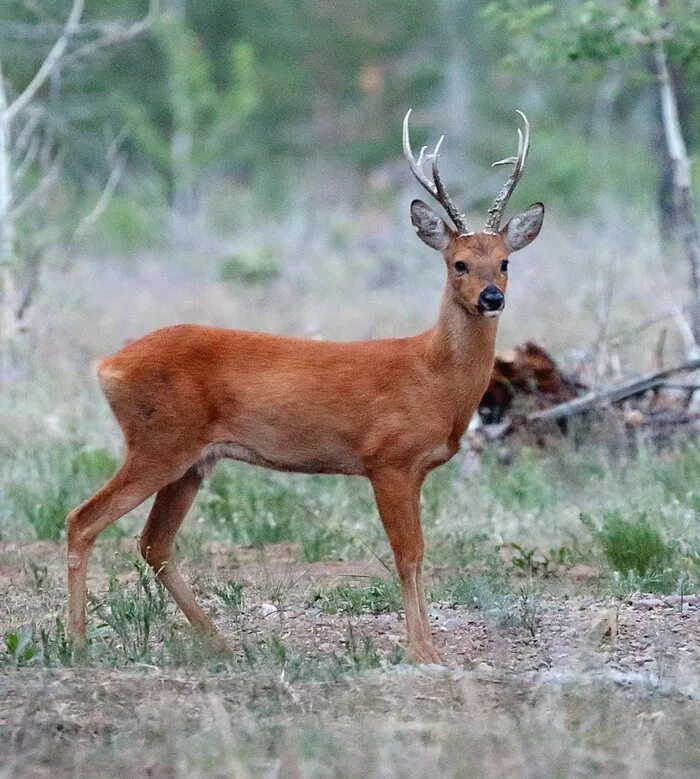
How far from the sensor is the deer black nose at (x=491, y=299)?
615 cm

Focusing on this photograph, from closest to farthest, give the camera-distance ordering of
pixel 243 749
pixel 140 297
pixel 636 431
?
pixel 243 749
pixel 636 431
pixel 140 297

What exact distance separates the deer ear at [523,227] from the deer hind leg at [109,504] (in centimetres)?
173

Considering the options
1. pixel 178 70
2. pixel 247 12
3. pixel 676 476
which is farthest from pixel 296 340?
pixel 247 12

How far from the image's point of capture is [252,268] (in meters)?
18.0

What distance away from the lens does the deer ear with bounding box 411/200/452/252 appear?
21.4 ft

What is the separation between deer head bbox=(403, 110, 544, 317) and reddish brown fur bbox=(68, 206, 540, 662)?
0.01m

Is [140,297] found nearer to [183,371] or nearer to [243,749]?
[183,371]

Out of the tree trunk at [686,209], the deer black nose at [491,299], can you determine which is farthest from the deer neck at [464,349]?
the tree trunk at [686,209]

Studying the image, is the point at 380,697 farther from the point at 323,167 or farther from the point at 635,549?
the point at 323,167

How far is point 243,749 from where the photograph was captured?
179 inches

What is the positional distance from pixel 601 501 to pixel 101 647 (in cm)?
364

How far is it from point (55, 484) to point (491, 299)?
3821mm

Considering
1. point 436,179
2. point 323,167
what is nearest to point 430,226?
point 436,179

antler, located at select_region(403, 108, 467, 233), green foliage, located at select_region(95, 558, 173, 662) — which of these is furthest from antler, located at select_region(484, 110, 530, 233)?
green foliage, located at select_region(95, 558, 173, 662)
